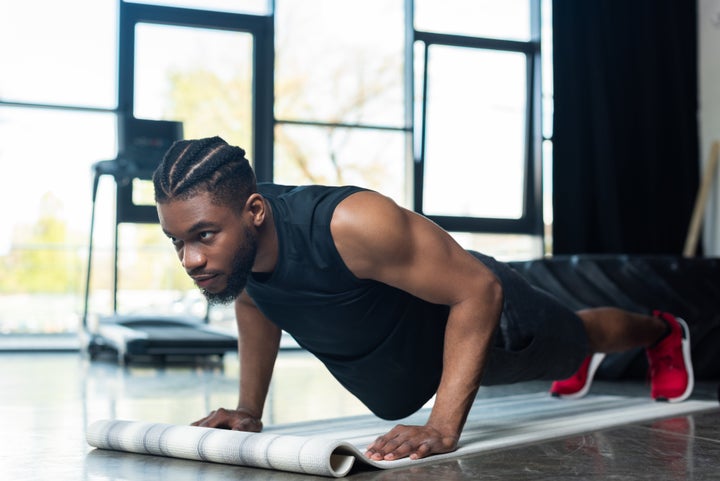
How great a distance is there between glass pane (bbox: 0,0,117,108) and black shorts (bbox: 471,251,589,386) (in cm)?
361

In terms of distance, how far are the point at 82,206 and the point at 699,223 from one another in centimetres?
387

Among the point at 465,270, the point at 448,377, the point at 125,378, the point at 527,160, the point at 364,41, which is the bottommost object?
the point at 125,378

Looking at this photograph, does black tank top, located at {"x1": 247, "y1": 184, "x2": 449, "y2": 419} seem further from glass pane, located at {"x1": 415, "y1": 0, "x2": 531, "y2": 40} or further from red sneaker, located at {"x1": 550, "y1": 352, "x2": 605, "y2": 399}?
glass pane, located at {"x1": 415, "y1": 0, "x2": 531, "y2": 40}

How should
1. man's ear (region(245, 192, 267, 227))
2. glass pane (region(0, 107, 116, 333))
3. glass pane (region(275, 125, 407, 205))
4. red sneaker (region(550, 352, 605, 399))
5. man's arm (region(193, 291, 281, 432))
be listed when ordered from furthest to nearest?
glass pane (region(275, 125, 407, 205)) < glass pane (region(0, 107, 116, 333)) < red sneaker (region(550, 352, 605, 399)) < man's arm (region(193, 291, 281, 432)) < man's ear (region(245, 192, 267, 227))

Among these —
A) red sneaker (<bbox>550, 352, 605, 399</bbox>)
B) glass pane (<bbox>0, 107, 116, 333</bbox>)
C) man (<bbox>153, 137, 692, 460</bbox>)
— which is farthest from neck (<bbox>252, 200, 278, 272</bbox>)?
glass pane (<bbox>0, 107, 116, 333</bbox>)

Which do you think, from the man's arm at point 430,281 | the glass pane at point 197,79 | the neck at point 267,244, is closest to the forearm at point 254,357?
the neck at point 267,244

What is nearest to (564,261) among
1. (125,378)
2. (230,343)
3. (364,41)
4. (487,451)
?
(230,343)

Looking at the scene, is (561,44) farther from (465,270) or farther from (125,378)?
(465,270)

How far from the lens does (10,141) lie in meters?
5.13

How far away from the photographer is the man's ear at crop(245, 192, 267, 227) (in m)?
1.71

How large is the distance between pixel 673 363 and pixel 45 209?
3.67 meters

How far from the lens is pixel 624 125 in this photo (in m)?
6.18

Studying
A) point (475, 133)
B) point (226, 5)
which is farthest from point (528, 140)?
point (226, 5)

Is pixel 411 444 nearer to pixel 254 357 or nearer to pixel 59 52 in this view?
pixel 254 357
